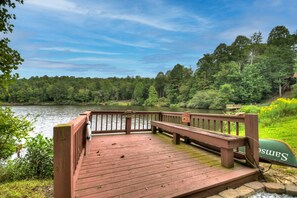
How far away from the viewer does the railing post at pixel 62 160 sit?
1.33 m

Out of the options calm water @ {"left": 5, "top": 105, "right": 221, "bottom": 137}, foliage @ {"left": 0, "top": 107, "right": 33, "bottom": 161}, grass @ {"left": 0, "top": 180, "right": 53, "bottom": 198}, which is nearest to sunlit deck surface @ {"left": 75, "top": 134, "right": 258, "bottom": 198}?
grass @ {"left": 0, "top": 180, "right": 53, "bottom": 198}

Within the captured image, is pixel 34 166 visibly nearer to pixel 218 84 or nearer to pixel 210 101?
pixel 210 101

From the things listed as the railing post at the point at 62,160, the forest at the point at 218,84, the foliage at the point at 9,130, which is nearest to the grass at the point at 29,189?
the foliage at the point at 9,130

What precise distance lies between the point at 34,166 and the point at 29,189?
0.68 m

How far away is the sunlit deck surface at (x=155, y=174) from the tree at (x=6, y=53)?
70.7 inches

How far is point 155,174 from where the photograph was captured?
7.36 ft

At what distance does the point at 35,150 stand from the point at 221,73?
1353 inches

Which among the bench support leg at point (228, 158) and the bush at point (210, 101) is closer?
the bench support leg at point (228, 158)

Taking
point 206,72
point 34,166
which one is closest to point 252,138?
point 34,166

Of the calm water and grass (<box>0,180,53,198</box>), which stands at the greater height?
grass (<box>0,180,53,198</box>)

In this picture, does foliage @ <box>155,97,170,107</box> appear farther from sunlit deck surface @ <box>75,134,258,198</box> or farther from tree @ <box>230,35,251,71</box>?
sunlit deck surface @ <box>75,134,258,198</box>

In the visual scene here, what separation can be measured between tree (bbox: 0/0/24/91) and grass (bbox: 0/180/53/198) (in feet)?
5.21

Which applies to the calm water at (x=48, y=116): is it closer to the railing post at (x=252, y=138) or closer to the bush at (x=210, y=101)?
the bush at (x=210, y=101)

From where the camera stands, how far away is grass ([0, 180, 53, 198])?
231cm
